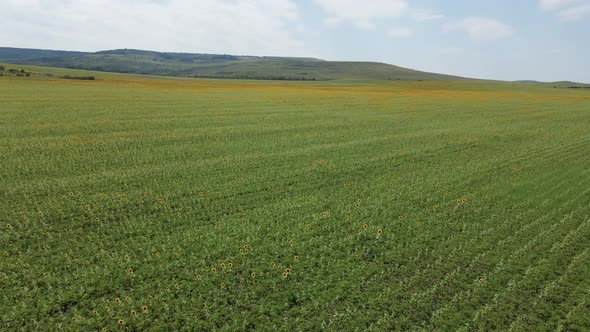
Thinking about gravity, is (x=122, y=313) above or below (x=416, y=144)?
below

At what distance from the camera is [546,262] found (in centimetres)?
816

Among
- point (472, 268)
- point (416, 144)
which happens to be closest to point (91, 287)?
point (472, 268)

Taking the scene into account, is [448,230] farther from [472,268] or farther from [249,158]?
[249,158]

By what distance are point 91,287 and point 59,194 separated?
225 inches

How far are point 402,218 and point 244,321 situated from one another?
19.3 feet

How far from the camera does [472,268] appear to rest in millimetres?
7852

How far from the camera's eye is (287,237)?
29.6ft

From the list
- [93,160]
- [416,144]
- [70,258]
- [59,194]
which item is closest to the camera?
[70,258]

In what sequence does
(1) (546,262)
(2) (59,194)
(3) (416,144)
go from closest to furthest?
1. (1) (546,262)
2. (2) (59,194)
3. (3) (416,144)

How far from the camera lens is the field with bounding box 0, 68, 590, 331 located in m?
6.38

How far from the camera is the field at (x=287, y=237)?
6.38 m

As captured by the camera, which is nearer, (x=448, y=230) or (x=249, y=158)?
(x=448, y=230)

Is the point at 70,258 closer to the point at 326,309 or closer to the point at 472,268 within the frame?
the point at 326,309

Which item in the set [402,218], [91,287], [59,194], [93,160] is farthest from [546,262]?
[93,160]
